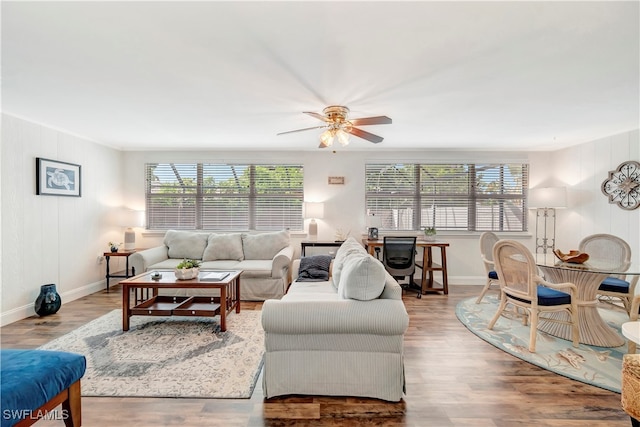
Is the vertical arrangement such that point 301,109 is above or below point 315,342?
above

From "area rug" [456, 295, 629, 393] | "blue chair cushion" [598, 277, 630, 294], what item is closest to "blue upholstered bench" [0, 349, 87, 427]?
"area rug" [456, 295, 629, 393]

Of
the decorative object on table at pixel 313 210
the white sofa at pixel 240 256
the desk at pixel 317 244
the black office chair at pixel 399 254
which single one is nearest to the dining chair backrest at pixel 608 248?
the black office chair at pixel 399 254

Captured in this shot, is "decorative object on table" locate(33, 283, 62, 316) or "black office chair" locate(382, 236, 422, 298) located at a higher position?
"black office chair" locate(382, 236, 422, 298)

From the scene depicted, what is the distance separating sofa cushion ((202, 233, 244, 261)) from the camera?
4.49m

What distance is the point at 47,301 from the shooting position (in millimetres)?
3387

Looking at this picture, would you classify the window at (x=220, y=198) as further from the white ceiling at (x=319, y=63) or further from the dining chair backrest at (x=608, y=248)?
the dining chair backrest at (x=608, y=248)

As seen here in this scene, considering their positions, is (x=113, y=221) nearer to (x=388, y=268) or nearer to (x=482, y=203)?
(x=388, y=268)

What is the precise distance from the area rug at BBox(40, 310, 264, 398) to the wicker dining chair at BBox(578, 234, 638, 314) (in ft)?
12.1

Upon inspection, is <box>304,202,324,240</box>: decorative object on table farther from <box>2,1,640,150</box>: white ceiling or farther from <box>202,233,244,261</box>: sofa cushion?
<box>2,1,640,150</box>: white ceiling

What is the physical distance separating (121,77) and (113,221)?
3.51m

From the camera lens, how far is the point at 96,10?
1528 millimetres

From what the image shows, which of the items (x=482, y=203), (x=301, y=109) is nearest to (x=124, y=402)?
(x=301, y=109)

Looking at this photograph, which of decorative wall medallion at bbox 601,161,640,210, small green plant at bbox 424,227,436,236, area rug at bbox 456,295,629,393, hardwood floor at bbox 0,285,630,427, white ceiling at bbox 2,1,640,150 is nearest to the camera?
white ceiling at bbox 2,1,640,150

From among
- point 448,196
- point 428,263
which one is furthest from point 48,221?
point 448,196
